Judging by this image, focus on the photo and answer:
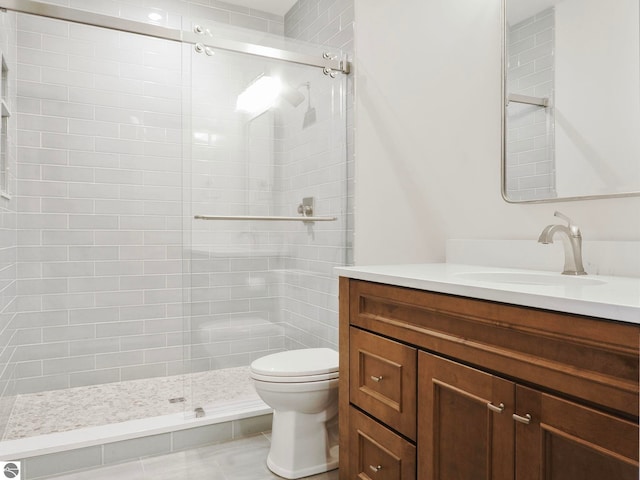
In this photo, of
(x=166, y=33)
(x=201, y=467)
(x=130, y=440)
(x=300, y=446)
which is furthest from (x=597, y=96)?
(x=130, y=440)

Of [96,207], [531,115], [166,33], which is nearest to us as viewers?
[531,115]

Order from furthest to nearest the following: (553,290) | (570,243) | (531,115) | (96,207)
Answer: (96,207) → (531,115) → (570,243) → (553,290)

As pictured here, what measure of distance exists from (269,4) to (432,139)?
1.93 metres

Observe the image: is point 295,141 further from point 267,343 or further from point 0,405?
point 0,405

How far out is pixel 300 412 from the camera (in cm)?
192

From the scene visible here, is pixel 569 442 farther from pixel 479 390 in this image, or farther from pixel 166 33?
pixel 166 33

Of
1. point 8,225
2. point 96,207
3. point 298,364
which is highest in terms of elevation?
point 96,207

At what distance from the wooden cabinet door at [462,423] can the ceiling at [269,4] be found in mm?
2914

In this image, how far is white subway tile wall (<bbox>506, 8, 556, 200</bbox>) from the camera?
5.32 ft

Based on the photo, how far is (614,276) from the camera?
137 cm

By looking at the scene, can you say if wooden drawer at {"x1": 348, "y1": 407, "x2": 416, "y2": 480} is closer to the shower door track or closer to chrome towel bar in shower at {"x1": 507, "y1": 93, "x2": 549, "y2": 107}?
chrome towel bar in shower at {"x1": 507, "y1": 93, "x2": 549, "y2": 107}

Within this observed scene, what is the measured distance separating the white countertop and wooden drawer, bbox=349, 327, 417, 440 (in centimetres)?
20

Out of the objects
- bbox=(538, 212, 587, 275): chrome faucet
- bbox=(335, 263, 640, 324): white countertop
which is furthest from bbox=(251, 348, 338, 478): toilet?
bbox=(538, 212, 587, 275): chrome faucet

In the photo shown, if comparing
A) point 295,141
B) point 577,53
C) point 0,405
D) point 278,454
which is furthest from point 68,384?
point 577,53
